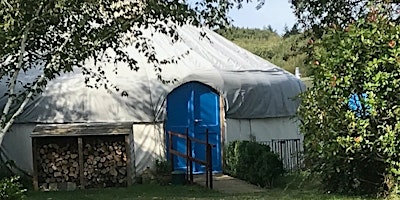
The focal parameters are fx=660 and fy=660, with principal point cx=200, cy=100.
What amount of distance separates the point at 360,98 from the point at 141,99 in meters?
5.13

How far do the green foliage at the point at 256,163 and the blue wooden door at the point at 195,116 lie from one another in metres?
0.93

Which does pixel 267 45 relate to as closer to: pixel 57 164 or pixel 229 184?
pixel 229 184

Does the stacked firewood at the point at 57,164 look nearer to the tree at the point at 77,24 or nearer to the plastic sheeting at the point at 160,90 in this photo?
the plastic sheeting at the point at 160,90

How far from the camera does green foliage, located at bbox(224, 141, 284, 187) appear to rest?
9.85 metres

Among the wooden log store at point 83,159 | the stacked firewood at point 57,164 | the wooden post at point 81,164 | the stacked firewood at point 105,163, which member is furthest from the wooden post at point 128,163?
the stacked firewood at point 57,164

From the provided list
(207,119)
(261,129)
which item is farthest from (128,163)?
(261,129)

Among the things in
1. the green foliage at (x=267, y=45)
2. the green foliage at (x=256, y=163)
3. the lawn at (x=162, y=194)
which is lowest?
the lawn at (x=162, y=194)

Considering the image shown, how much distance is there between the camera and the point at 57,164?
9.92m

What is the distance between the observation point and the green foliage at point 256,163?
32.3 ft

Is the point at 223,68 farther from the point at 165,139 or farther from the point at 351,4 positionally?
the point at 351,4

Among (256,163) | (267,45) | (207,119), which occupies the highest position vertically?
(267,45)

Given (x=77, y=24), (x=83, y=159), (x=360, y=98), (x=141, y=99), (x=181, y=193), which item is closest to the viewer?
(x=77, y=24)

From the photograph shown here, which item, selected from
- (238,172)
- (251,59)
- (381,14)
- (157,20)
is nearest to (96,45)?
(157,20)

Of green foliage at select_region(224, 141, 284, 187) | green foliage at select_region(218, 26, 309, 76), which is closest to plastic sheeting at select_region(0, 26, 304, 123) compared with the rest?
green foliage at select_region(224, 141, 284, 187)
